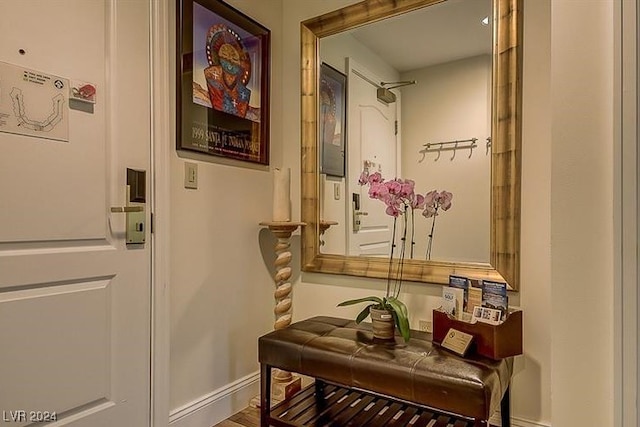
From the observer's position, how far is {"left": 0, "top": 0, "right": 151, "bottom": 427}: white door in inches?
46.7

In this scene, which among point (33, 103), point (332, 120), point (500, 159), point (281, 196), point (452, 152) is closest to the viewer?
point (33, 103)

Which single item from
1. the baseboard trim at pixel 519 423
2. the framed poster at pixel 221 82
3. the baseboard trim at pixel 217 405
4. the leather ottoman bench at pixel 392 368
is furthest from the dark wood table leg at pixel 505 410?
the framed poster at pixel 221 82

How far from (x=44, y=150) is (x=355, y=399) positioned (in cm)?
165

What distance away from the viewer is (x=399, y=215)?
5.95ft

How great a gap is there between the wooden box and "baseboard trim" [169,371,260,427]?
1127 millimetres

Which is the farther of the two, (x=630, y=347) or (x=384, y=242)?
(x=384, y=242)

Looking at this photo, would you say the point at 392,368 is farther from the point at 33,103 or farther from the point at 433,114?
the point at 33,103

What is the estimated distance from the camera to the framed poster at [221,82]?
168 cm

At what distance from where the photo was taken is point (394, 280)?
188 centimetres

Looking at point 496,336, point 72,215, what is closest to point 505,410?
point 496,336

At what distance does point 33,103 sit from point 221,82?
81cm

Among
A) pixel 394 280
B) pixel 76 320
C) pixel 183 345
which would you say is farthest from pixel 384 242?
pixel 76 320

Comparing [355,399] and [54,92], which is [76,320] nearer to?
[54,92]

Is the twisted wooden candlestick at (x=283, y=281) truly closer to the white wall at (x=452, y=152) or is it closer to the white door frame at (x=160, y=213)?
the white door frame at (x=160, y=213)
